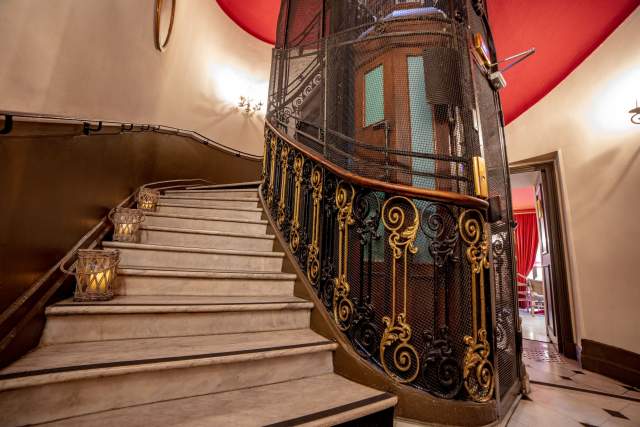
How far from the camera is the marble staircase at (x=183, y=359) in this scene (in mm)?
894

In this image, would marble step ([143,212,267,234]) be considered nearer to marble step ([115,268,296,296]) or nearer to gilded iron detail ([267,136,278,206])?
gilded iron detail ([267,136,278,206])

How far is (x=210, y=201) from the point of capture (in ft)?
9.41

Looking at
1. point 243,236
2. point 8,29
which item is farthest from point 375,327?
point 8,29

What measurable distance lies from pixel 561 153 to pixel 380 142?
226cm

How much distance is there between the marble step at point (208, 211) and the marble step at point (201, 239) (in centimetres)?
45

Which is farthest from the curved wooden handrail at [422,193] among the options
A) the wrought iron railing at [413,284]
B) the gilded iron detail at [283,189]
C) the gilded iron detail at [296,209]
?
the gilded iron detail at [283,189]

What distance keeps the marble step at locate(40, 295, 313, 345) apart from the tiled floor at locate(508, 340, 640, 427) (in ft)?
3.93

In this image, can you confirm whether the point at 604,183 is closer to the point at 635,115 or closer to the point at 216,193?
the point at 635,115

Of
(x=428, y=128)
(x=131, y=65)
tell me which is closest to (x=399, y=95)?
(x=428, y=128)

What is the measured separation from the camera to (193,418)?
0.91 metres

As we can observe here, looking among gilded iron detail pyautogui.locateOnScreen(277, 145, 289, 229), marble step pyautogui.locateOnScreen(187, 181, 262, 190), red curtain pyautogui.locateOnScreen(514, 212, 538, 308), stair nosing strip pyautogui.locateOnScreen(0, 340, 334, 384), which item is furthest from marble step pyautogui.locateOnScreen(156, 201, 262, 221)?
red curtain pyautogui.locateOnScreen(514, 212, 538, 308)

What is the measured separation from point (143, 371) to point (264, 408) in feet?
1.42

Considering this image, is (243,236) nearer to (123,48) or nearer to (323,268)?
(323,268)

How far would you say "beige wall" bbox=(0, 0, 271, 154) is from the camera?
1.42m
